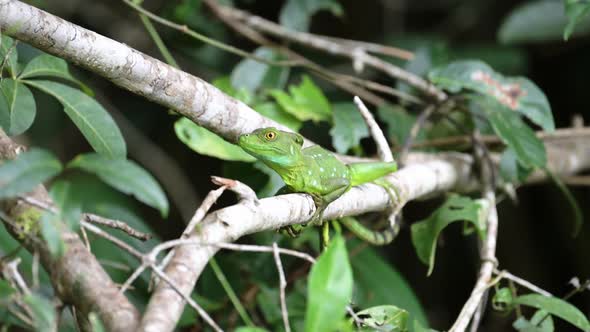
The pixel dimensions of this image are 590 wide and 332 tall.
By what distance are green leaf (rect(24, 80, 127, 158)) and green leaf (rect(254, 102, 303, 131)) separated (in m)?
1.12

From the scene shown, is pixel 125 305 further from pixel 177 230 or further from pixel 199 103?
pixel 177 230

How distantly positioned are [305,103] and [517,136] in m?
0.88

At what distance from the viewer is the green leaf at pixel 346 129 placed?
2971mm

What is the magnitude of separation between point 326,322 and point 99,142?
2.90ft

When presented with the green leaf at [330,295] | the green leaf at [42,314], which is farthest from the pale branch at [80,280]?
the green leaf at [330,295]

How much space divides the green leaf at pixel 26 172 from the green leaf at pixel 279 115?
1764 millimetres

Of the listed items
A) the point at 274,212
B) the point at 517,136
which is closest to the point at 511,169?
the point at 517,136

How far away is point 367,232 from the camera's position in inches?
98.0

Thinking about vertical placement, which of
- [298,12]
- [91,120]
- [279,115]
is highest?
[298,12]

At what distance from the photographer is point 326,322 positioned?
4.45ft

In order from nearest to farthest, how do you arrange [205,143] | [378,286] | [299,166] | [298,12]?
[299,166] < [205,143] < [378,286] < [298,12]

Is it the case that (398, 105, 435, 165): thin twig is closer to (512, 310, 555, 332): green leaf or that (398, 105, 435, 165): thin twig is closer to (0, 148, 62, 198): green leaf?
(512, 310, 555, 332): green leaf

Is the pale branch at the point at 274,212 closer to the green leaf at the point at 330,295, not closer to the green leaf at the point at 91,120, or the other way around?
the green leaf at the point at 330,295

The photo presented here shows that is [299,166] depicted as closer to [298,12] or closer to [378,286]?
[378,286]
